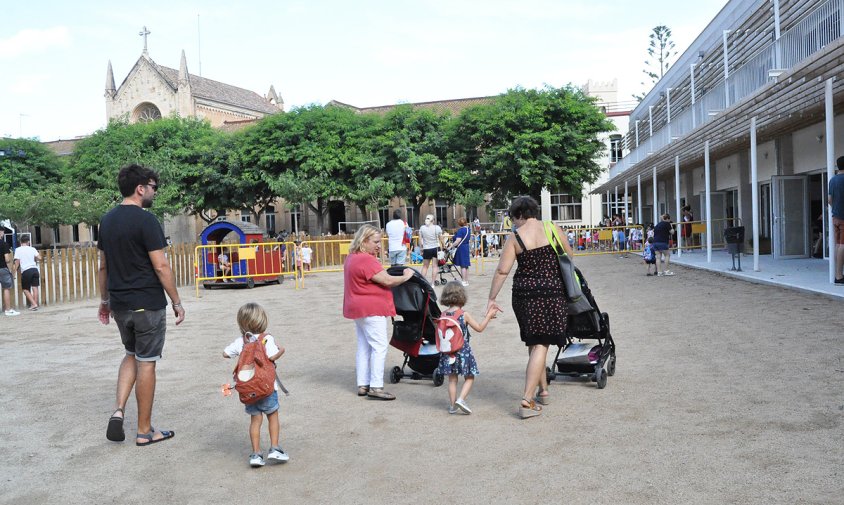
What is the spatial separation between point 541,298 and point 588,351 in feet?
4.76

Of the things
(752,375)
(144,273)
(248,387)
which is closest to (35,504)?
(248,387)

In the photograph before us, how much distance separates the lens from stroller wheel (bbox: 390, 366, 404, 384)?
7.53m

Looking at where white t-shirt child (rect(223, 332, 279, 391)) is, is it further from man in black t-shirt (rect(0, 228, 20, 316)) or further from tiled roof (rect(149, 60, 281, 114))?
tiled roof (rect(149, 60, 281, 114))

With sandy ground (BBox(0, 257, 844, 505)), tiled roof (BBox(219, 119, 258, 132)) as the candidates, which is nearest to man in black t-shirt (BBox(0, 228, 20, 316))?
sandy ground (BBox(0, 257, 844, 505))

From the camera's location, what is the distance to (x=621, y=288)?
16.2 meters

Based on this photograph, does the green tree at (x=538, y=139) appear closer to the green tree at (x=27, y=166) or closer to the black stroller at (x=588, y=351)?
the black stroller at (x=588, y=351)

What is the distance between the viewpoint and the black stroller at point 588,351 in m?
6.79

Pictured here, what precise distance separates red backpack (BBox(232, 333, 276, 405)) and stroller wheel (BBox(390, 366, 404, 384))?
2.69 m

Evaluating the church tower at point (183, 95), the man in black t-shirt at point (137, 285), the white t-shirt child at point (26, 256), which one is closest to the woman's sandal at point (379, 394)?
the man in black t-shirt at point (137, 285)

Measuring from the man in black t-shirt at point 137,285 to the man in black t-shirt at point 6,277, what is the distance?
35.5ft

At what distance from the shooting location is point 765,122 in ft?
59.0

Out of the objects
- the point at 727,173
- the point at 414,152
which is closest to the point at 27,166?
the point at 414,152

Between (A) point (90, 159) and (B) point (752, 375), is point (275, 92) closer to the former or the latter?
(A) point (90, 159)

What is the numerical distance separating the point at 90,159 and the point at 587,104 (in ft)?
120
